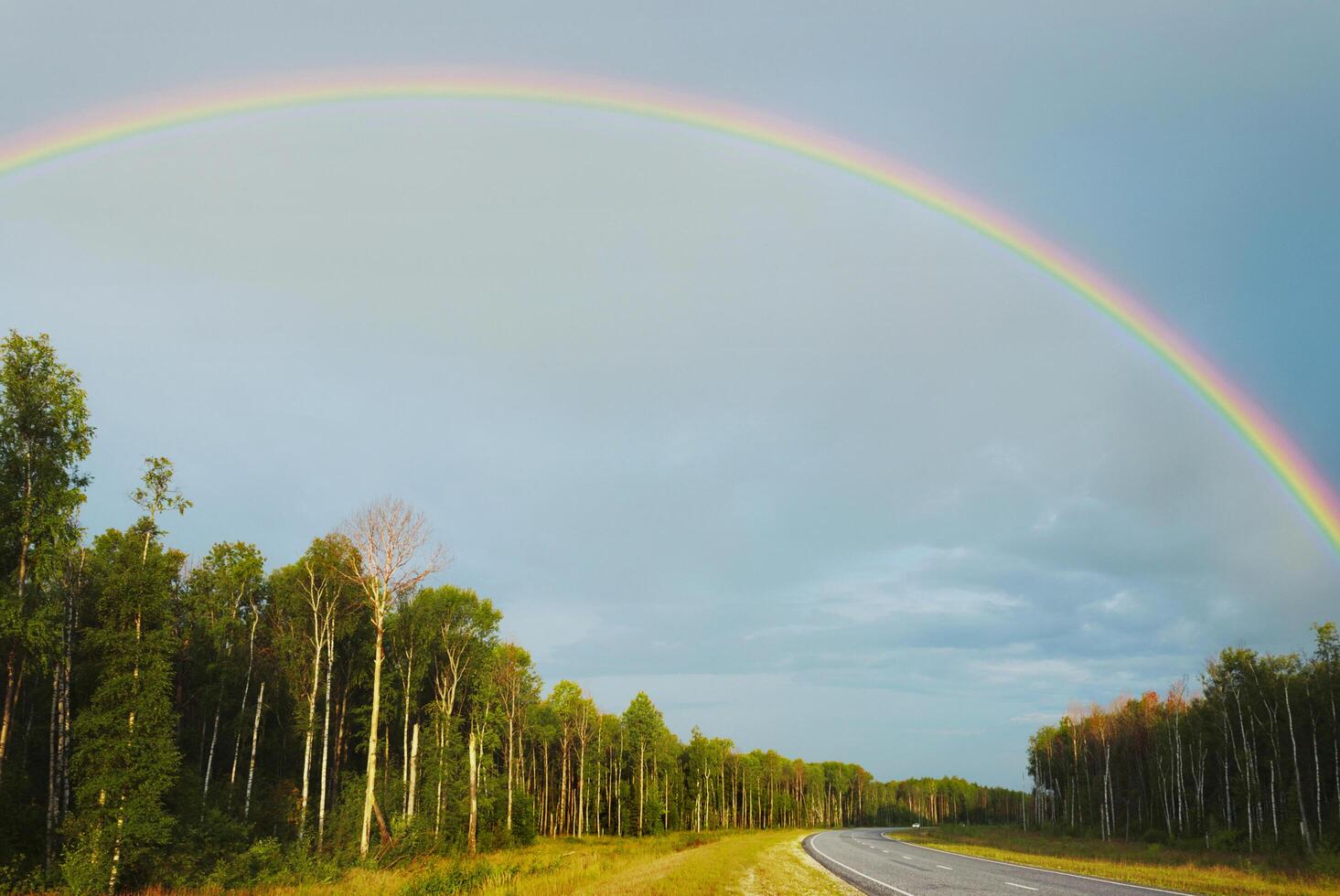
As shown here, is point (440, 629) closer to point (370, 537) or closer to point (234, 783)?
point (234, 783)

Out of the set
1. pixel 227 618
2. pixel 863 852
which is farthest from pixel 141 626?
pixel 863 852

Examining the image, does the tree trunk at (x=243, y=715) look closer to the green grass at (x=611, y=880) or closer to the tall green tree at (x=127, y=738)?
the tall green tree at (x=127, y=738)

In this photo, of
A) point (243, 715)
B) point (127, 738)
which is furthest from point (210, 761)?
point (127, 738)

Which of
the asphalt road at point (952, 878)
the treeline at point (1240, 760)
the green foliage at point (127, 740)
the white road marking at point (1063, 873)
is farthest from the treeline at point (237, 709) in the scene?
the treeline at point (1240, 760)

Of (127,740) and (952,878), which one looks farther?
(127,740)

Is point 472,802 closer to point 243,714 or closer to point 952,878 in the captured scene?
point 243,714

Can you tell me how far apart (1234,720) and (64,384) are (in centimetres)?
8343

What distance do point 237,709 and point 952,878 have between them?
5018 cm

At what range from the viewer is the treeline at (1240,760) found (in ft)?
175

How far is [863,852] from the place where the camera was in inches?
1534

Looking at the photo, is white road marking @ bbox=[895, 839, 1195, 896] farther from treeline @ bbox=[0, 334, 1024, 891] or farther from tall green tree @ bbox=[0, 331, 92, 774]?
tall green tree @ bbox=[0, 331, 92, 774]

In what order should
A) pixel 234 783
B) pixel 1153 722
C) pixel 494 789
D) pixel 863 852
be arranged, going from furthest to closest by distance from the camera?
pixel 1153 722, pixel 494 789, pixel 234 783, pixel 863 852

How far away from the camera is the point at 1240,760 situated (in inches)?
2427

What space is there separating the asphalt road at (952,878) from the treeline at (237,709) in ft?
63.0
